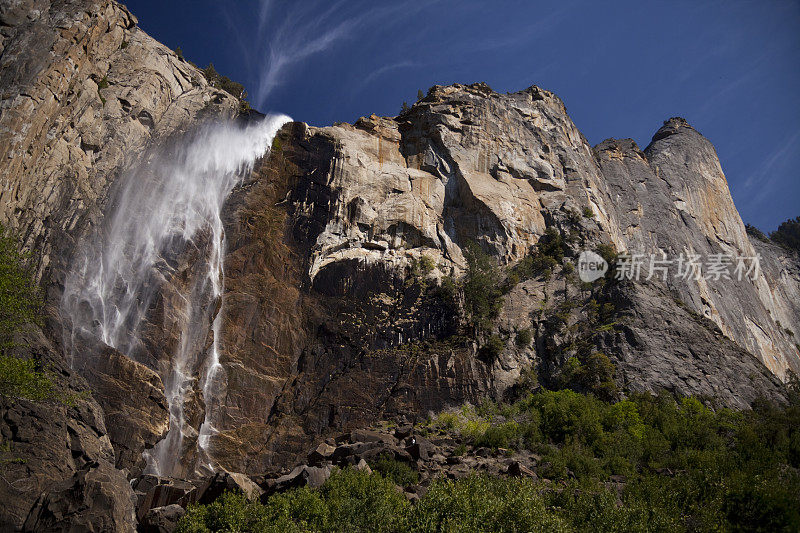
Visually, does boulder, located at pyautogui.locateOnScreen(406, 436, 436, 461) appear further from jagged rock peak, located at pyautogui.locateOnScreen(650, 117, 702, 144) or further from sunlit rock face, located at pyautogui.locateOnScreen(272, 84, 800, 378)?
jagged rock peak, located at pyautogui.locateOnScreen(650, 117, 702, 144)

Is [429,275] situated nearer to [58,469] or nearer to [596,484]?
[596,484]

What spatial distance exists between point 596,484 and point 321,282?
20313 mm

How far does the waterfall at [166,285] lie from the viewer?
24969mm

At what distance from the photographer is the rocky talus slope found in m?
21.5

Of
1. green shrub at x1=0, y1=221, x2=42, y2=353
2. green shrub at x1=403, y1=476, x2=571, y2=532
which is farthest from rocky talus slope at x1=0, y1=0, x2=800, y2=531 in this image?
green shrub at x1=403, y1=476, x2=571, y2=532

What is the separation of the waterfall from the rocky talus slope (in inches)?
16.4

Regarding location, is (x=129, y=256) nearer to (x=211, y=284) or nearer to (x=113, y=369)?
(x=211, y=284)

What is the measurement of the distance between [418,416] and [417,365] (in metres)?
3.24

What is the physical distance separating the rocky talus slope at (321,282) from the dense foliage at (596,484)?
70.7 inches

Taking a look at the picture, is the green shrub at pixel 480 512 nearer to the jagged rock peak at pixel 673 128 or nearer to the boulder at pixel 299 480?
the boulder at pixel 299 480

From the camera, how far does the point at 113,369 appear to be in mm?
22891

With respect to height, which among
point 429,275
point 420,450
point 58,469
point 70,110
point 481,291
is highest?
point 70,110

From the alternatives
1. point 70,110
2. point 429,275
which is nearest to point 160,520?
point 70,110

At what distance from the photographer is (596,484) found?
73.2 ft
